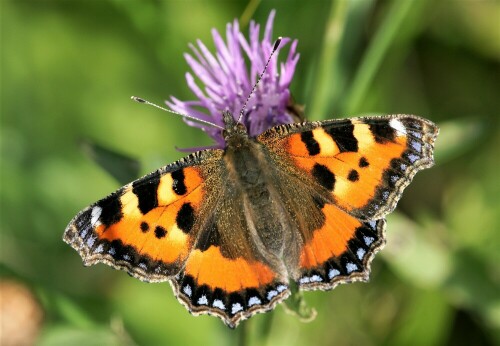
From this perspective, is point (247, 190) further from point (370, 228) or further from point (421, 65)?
point (421, 65)

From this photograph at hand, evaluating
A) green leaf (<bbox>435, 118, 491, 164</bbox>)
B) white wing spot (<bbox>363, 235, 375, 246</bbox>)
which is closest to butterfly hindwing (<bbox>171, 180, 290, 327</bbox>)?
white wing spot (<bbox>363, 235, 375, 246</bbox>)

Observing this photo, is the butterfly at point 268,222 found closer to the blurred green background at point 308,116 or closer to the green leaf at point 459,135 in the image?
the blurred green background at point 308,116

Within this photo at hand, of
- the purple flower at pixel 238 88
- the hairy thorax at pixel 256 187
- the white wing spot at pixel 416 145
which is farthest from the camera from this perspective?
the purple flower at pixel 238 88

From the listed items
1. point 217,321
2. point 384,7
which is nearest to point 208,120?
point 217,321

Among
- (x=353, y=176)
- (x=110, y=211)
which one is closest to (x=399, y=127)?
(x=353, y=176)

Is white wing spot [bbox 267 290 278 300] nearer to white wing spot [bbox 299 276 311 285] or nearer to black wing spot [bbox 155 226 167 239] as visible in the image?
white wing spot [bbox 299 276 311 285]

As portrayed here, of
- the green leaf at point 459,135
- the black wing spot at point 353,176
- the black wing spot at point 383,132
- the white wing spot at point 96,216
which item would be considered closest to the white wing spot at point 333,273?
the black wing spot at point 353,176
